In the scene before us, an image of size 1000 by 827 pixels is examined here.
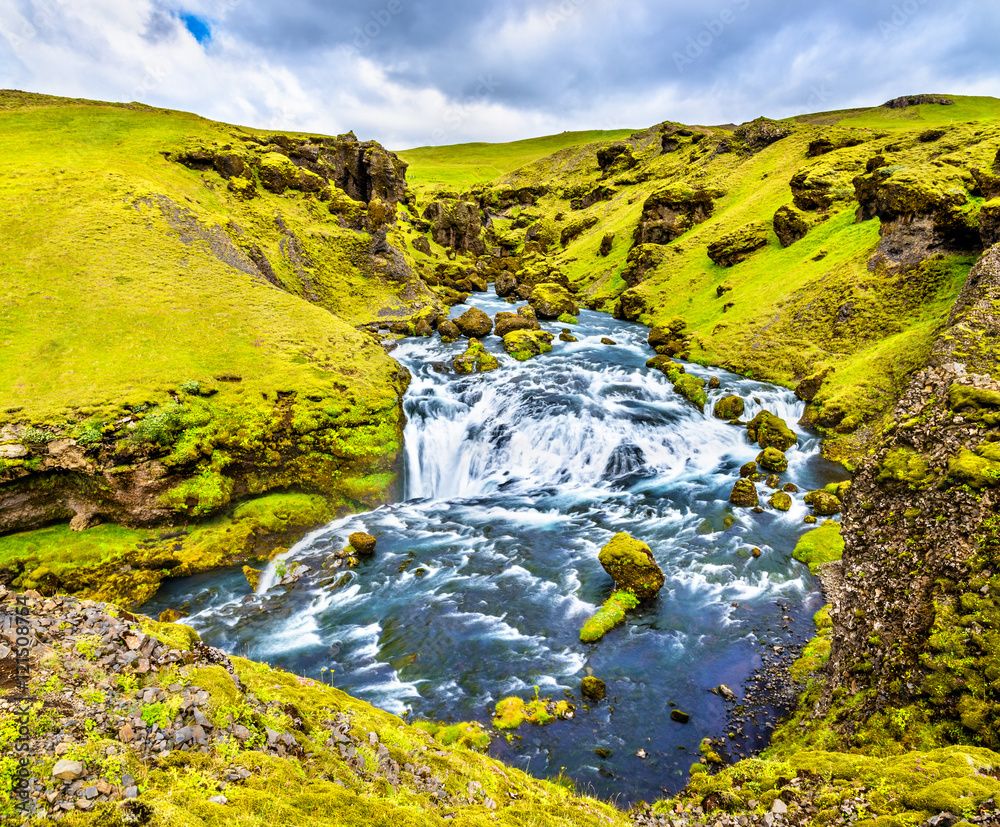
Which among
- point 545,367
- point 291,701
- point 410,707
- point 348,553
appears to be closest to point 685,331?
point 545,367

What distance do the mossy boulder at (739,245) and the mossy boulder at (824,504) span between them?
152 ft

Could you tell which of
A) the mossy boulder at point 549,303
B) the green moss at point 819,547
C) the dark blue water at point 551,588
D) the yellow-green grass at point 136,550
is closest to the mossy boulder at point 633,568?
the dark blue water at point 551,588

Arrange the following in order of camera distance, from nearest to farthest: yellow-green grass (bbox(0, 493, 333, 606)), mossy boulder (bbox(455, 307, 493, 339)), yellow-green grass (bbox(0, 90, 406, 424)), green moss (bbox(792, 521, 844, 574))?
yellow-green grass (bbox(0, 493, 333, 606)) < green moss (bbox(792, 521, 844, 574)) < yellow-green grass (bbox(0, 90, 406, 424)) < mossy boulder (bbox(455, 307, 493, 339))

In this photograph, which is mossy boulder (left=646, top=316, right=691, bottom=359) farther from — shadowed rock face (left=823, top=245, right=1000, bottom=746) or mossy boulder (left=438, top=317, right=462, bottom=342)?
shadowed rock face (left=823, top=245, right=1000, bottom=746)

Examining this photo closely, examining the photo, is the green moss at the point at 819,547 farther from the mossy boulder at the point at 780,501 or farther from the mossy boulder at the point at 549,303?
the mossy boulder at the point at 549,303

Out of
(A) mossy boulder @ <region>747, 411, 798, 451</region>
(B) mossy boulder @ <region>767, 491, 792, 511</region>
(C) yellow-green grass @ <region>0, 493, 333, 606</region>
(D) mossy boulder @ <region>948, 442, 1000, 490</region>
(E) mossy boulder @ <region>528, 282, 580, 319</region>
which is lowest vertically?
(B) mossy boulder @ <region>767, 491, 792, 511</region>

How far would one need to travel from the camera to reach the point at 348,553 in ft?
69.9

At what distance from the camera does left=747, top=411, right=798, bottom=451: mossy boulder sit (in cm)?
3047

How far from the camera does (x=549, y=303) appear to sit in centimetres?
6209

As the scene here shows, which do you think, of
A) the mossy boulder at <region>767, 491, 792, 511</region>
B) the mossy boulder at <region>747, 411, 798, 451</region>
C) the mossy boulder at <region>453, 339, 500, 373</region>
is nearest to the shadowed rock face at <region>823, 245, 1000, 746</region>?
the mossy boulder at <region>767, 491, 792, 511</region>

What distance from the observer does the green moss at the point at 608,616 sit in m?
16.7

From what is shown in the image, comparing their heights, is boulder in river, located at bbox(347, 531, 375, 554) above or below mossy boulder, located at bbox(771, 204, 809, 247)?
below

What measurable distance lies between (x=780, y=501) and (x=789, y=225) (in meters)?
47.6

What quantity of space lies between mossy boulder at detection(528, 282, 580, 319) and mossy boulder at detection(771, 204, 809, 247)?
27282mm
